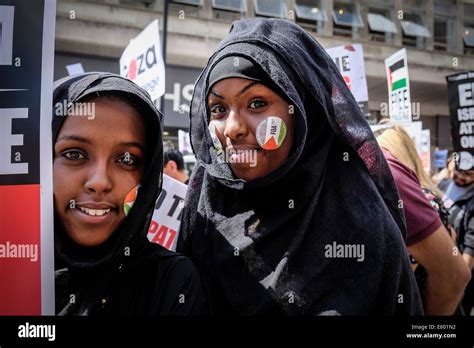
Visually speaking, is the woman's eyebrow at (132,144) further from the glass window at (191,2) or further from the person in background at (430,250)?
the glass window at (191,2)

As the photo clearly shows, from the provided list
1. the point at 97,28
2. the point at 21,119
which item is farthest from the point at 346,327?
the point at 97,28

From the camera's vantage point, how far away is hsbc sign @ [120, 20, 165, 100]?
261cm

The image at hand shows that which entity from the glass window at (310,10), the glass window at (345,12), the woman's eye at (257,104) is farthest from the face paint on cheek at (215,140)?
the glass window at (310,10)

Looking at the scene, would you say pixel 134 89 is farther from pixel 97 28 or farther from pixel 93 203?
pixel 97 28

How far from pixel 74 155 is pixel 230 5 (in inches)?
141

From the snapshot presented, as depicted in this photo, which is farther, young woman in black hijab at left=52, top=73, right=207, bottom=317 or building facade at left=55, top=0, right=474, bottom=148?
building facade at left=55, top=0, right=474, bottom=148

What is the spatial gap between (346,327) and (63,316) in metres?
0.63

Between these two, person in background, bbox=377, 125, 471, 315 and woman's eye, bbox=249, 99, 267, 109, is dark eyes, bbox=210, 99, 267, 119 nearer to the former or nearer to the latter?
woman's eye, bbox=249, 99, 267, 109

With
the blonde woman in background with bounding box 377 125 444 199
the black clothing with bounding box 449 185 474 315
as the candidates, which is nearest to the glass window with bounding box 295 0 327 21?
the blonde woman in background with bounding box 377 125 444 199

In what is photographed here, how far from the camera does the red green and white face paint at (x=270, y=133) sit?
102 centimetres

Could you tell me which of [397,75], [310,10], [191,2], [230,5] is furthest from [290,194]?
[191,2]

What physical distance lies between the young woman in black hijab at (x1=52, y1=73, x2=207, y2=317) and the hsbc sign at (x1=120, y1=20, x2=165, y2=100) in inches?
61.5

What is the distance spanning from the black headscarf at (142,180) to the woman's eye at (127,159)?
0.12 ft

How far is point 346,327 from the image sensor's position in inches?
39.2
